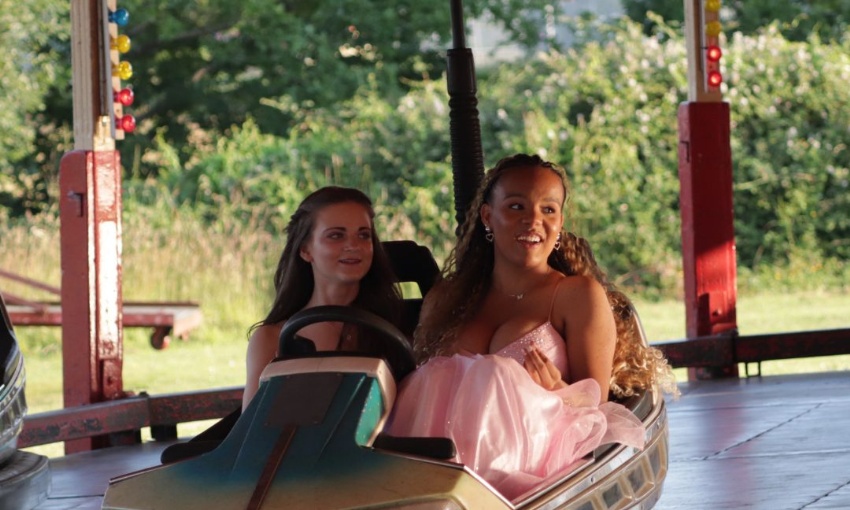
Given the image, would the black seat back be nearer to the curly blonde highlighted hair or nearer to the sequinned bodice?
the curly blonde highlighted hair

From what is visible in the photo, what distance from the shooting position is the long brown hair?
2758 mm

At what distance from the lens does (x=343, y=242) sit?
8.93 ft

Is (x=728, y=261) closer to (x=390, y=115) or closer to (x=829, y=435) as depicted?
(x=829, y=435)

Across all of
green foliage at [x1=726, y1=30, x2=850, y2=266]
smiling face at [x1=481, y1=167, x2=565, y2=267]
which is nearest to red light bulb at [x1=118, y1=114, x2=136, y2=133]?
smiling face at [x1=481, y1=167, x2=565, y2=267]

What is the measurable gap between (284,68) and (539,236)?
28.2 ft

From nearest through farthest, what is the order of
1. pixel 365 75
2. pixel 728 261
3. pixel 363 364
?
pixel 363 364 < pixel 728 261 < pixel 365 75

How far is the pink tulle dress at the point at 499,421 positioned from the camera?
225 centimetres

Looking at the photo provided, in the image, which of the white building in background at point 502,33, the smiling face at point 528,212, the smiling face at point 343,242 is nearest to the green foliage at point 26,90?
the white building in background at point 502,33

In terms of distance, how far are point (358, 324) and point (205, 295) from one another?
5614 millimetres

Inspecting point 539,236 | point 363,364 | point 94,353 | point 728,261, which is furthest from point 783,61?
point 363,364

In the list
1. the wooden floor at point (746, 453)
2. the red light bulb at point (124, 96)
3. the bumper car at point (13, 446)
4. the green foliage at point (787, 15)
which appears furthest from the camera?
the green foliage at point (787, 15)

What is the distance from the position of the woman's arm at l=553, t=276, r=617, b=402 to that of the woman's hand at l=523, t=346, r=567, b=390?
0.06 meters

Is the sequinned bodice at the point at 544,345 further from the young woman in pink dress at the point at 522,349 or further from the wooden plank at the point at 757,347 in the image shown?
the wooden plank at the point at 757,347

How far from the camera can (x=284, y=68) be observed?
436 inches
